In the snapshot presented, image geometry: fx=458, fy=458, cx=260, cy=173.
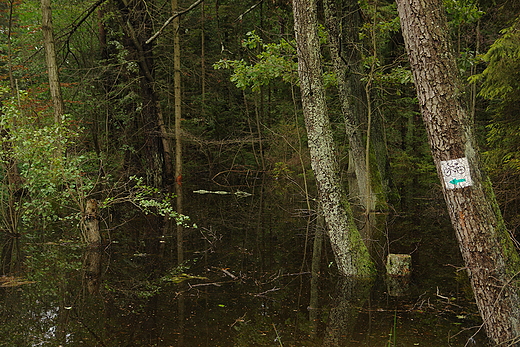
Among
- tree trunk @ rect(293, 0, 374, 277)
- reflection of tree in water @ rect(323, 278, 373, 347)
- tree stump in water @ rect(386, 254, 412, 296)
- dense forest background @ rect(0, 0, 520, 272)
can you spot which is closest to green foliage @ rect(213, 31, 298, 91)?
dense forest background @ rect(0, 0, 520, 272)

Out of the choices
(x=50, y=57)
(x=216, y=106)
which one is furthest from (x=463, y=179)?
(x=216, y=106)

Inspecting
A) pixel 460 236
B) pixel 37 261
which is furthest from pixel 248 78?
pixel 460 236

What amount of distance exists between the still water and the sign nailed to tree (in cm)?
130

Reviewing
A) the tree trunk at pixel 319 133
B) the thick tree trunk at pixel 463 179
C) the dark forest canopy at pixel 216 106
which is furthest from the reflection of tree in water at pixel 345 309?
the thick tree trunk at pixel 463 179

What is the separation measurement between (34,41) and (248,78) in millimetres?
11183

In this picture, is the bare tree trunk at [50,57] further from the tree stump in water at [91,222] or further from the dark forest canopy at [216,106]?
the tree stump in water at [91,222]

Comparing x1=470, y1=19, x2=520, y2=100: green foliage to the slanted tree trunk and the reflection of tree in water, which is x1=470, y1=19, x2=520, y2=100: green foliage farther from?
the reflection of tree in water

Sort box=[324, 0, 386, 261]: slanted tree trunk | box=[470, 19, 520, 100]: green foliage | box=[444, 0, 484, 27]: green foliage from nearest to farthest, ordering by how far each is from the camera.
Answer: box=[470, 19, 520, 100]: green foliage < box=[444, 0, 484, 27]: green foliage < box=[324, 0, 386, 261]: slanted tree trunk

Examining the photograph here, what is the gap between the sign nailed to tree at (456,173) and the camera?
3.71 m

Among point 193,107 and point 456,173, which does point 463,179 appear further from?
point 193,107

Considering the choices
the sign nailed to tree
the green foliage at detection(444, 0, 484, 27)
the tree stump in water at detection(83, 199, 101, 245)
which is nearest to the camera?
the sign nailed to tree

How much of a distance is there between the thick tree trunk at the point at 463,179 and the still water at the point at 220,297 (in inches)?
23.7

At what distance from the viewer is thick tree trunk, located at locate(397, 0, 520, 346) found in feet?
12.2

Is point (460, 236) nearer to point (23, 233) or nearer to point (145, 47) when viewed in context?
point (23, 233)
